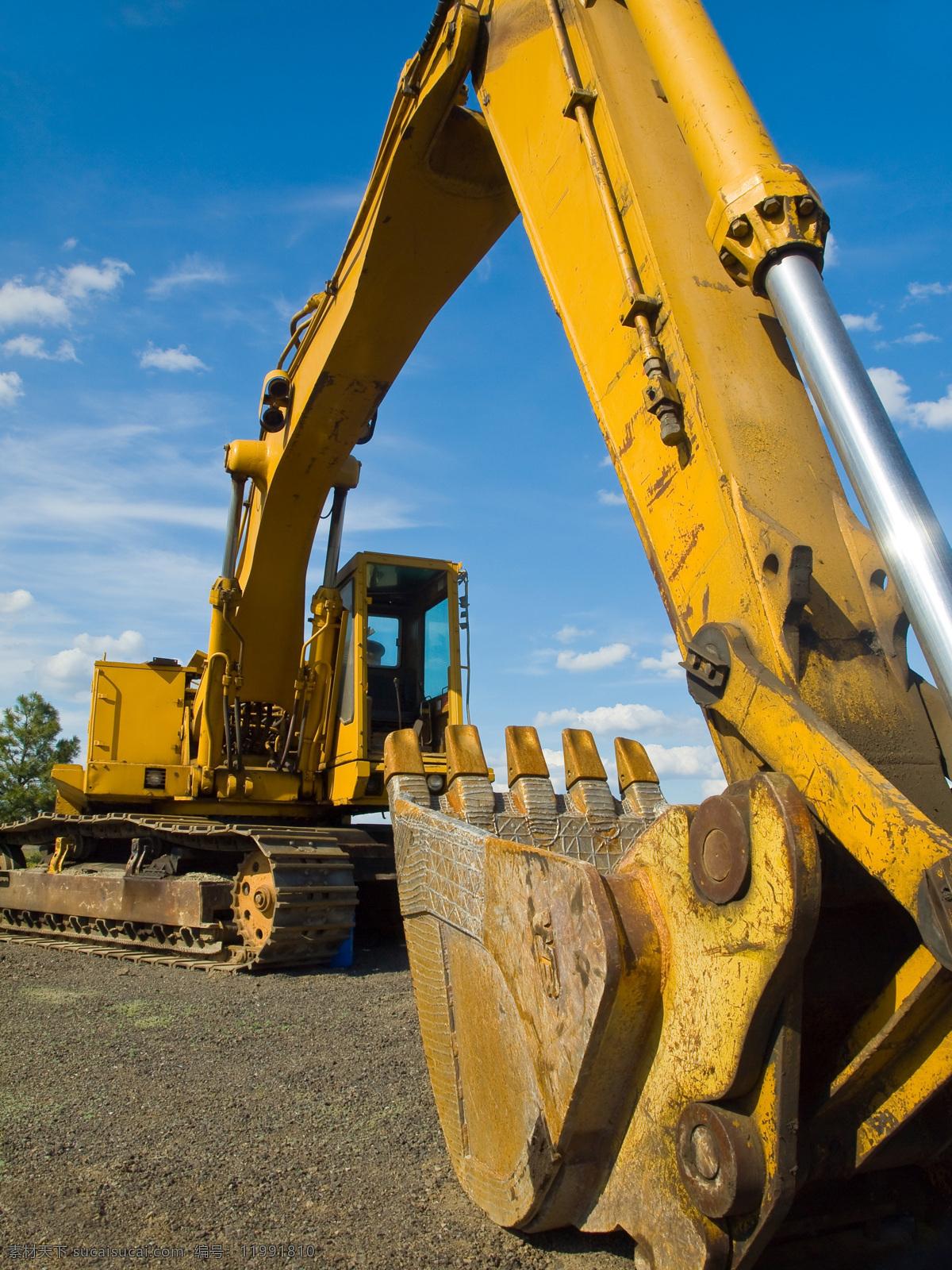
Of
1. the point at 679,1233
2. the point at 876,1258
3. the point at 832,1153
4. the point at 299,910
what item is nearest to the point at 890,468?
the point at 832,1153

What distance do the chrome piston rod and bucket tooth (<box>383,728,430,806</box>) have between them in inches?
68.0

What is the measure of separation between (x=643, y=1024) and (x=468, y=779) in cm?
145

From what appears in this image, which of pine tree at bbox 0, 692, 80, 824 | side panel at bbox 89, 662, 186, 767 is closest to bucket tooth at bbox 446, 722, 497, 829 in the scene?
side panel at bbox 89, 662, 186, 767

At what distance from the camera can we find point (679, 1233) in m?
1.64

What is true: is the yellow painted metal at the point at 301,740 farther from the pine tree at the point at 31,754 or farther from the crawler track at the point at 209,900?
the pine tree at the point at 31,754

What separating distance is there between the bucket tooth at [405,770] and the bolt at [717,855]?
1378mm

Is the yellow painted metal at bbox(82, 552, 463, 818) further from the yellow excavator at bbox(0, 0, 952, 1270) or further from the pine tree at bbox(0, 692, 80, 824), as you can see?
the pine tree at bbox(0, 692, 80, 824)

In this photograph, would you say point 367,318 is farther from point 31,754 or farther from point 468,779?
point 31,754

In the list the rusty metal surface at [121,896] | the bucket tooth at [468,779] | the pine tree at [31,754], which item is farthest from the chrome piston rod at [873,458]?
the pine tree at [31,754]

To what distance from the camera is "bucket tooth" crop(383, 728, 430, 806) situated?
294cm

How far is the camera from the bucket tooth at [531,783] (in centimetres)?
325

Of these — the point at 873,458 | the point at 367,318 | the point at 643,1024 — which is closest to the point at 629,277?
the point at 873,458

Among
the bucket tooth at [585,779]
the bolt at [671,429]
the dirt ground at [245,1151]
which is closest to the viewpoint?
the bolt at [671,429]

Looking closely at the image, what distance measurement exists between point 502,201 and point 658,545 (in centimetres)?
338
